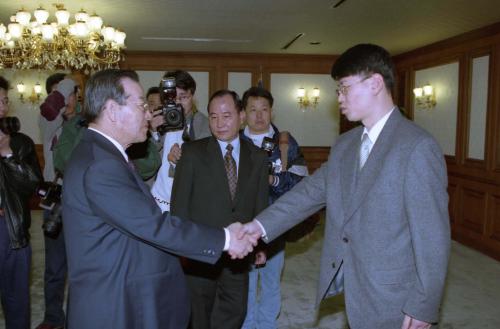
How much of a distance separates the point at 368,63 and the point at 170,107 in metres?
1.59

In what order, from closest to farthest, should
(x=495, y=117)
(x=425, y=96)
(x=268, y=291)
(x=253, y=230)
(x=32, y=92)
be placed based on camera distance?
(x=253, y=230), (x=268, y=291), (x=495, y=117), (x=425, y=96), (x=32, y=92)

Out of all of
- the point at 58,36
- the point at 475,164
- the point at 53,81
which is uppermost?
the point at 58,36

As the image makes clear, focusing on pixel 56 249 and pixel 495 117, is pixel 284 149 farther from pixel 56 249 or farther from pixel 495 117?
pixel 495 117

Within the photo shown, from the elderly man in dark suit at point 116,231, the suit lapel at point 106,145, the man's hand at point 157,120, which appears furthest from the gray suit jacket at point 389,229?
the man's hand at point 157,120

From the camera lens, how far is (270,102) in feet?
11.8

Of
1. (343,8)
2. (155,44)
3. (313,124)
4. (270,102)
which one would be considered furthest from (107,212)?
(313,124)

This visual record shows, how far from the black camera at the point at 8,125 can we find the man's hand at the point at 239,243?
5.06 ft

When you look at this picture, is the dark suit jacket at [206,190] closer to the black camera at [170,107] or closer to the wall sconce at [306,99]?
the black camera at [170,107]

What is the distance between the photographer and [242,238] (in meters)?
2.29

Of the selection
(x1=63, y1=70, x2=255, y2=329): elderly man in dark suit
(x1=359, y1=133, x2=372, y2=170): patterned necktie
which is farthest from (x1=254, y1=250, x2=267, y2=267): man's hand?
(x1=359, y1=133, x2=372, y2=170): patterned necktie

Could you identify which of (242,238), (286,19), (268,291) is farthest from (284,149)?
(286,19)

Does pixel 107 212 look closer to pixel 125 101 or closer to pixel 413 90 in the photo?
pixel 125 101

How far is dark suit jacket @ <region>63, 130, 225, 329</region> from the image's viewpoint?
1.72m

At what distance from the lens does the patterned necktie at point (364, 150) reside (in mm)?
1979
